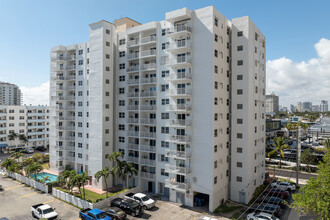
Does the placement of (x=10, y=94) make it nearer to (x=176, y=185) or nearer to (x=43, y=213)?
(x=43, y=213)

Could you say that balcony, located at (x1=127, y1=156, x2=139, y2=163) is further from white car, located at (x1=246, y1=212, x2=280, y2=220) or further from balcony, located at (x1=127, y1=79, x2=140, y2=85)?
white car, located at (x1=246, y1=212, x2=280, y2=220)

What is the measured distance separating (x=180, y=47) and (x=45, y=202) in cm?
3324

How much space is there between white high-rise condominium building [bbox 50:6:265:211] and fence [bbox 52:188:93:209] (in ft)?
21.5

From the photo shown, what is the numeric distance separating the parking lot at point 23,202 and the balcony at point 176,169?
14819mm

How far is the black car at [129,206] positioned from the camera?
3050cm

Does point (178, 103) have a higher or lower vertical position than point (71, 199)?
higher

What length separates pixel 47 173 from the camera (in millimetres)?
52469

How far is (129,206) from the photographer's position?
31016 mm

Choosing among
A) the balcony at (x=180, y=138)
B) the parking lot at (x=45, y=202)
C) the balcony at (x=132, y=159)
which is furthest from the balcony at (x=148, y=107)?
the parking lot at (x=45, y=202)

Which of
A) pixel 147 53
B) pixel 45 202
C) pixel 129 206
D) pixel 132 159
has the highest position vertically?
pixel 147 53

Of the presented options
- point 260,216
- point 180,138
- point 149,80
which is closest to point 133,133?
point 149,80

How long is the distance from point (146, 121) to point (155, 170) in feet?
29.4

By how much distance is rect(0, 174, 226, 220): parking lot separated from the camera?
30.7 m

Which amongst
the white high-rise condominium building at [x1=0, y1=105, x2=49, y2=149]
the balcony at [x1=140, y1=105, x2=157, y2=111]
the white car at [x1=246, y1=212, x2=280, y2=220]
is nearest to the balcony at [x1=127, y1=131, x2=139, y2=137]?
the balcony at [x1=140, y1=105, x2=157, y2=111]
